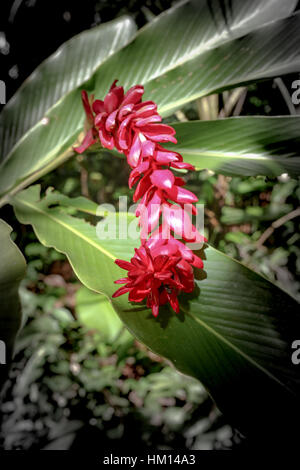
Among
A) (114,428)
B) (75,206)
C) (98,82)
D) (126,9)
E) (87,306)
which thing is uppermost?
(126,9)

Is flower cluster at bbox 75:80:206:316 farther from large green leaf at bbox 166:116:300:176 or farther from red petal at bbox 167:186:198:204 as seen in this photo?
large green leaf at bbox 166:116:300:176

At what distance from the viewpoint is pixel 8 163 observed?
74 cm

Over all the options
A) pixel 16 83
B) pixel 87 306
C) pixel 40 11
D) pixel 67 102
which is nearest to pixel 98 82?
pixel 67 102

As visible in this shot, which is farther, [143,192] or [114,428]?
[114,428]

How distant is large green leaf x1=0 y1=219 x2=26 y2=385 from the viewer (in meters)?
0.39

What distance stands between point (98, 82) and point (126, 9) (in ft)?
2.65

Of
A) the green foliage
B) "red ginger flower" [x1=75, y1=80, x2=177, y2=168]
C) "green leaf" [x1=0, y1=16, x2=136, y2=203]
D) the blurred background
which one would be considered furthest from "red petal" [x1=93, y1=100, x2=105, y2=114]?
the green foliage

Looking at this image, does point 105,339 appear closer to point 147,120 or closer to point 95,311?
point 95,311

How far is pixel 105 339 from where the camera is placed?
3.74ft

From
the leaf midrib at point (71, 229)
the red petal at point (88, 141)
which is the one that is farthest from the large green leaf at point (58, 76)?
the red petal at point (88, 141)

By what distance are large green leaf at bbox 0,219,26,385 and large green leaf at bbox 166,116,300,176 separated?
38cm

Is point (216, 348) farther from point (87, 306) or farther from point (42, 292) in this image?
point (42, 292)

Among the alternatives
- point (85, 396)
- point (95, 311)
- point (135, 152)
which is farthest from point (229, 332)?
point (85, 396)

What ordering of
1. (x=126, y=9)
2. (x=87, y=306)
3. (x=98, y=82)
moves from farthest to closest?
1. (x=126, y=9)
2. (x=87, y=306)
3. (x=98, y=82)
